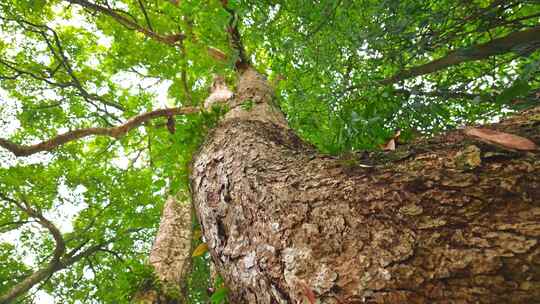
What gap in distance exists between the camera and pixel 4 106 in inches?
287

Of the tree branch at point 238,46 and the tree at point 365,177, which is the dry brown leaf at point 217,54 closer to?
the tree at point 365,177

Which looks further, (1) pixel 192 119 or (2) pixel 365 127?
(1) pixel 192 119

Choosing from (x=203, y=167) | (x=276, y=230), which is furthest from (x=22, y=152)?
(x=276, y=230)

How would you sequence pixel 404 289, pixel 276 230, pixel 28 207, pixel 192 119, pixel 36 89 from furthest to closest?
pixel 36 89
pixel 28 207
pixel 192 119
pixel 276 230
pixel 404 289

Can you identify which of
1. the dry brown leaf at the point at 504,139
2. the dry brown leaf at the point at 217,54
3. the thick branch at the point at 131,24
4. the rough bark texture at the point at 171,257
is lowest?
the dry brown leaf at the point at 504,139

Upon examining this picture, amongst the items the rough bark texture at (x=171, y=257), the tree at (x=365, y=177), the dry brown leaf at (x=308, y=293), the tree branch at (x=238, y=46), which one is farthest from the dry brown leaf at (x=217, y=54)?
the dry brown leaf at (x=308, y=293)

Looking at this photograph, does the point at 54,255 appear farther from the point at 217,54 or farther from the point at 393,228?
the point at 393,228

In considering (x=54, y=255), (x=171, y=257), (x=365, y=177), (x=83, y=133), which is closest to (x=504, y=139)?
(x=365, y=177)

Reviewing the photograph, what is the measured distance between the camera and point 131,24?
15.9 feet

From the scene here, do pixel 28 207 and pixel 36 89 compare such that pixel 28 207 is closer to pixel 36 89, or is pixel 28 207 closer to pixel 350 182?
pixel 36 89

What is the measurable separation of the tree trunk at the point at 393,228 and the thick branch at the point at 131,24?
14.9 feet

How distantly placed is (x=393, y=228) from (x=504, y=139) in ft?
1.44

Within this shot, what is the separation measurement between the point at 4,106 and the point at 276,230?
8.83 meters

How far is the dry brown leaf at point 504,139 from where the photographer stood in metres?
0.89
